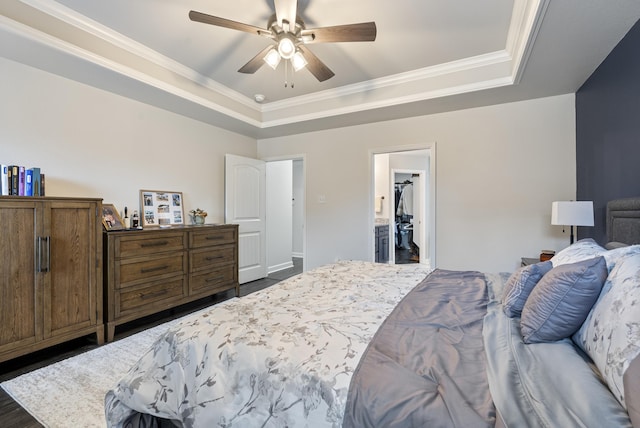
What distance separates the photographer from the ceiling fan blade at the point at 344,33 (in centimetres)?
207

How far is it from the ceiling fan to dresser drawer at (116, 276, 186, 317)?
2.39 m

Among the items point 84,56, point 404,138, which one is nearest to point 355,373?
point 84,56

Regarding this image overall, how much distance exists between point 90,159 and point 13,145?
576 millimetres

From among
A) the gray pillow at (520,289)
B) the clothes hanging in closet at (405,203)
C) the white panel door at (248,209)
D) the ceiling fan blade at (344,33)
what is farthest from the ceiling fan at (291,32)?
the clothes hanging in closet at (405,203)

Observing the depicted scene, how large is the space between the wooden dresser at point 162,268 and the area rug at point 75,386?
0.39 meters

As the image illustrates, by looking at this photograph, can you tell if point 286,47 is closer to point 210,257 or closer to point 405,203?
point 210,257

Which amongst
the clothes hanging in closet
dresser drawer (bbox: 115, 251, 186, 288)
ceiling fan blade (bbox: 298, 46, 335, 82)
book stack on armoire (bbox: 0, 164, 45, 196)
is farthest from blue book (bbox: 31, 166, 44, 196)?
the clothes hanging in closet

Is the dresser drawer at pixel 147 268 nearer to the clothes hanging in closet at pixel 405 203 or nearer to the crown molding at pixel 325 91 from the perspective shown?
the crown molding at pixel 325 91

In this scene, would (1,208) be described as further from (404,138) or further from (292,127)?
(404,138)

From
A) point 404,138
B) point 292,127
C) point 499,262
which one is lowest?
point 499,262

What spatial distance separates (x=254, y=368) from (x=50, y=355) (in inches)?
96.2

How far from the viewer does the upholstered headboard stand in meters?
1.89

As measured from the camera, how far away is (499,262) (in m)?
3.61

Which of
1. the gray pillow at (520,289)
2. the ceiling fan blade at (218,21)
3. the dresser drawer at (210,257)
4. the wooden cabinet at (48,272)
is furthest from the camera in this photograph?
the dresser drawer at (210,257)
